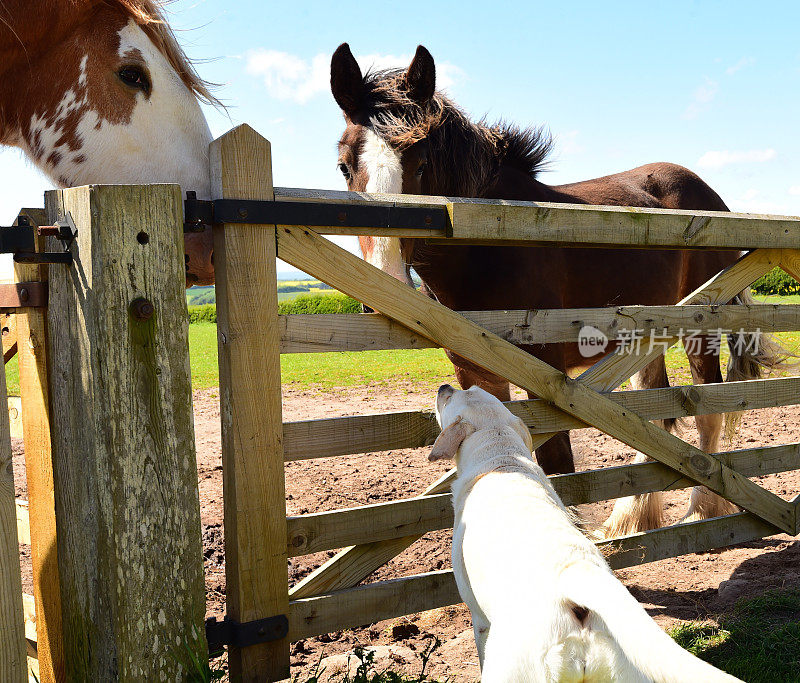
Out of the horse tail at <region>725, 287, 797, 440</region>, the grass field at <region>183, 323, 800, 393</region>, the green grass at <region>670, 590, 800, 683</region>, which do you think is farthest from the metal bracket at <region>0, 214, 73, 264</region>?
the grass field at <region>183, 323, 800, 393</region>

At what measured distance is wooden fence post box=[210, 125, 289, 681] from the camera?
7.56 ft

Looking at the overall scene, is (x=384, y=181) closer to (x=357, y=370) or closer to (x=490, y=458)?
(x=490, y=458)

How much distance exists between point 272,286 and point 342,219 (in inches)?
14.6

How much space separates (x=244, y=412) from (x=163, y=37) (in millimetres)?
1737

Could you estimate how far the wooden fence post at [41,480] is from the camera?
2.26 meters

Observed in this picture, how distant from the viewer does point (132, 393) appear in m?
1.99

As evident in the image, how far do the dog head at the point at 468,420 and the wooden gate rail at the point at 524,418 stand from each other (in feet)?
0.94

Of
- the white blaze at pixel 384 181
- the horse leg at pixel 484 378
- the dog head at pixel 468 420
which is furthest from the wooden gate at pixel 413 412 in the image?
the horse leg at pixel 484 378

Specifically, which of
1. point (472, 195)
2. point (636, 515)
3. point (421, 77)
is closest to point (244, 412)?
point (472, 195)

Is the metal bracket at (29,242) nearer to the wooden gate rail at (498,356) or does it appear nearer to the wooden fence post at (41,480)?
the wooden fence post at (41,480)

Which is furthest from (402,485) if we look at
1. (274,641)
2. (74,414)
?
(74,414)

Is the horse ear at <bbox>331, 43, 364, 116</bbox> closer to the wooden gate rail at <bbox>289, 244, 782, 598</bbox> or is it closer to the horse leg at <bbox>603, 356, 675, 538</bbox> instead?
the wooden gate rail at <bbox>289, 244, 782, 598</bbox>

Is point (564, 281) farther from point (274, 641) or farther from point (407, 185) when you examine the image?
point (274, 641)

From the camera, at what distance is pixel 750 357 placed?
5.78 meters
